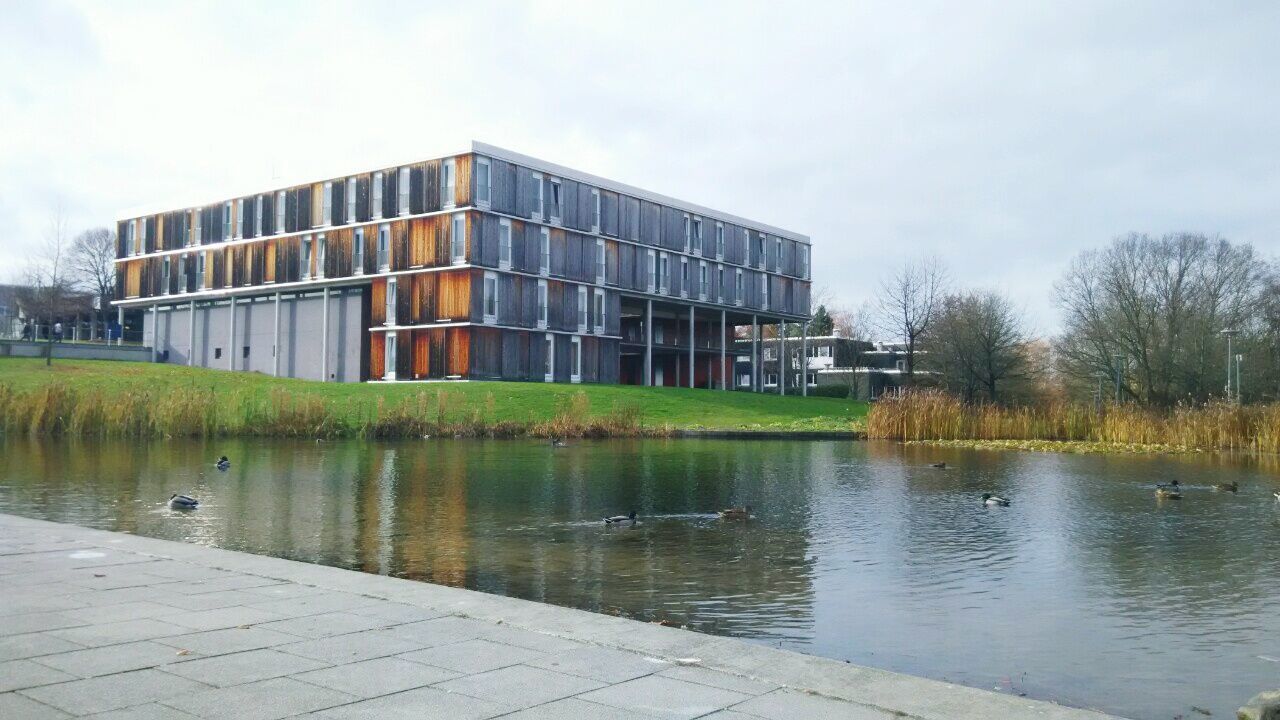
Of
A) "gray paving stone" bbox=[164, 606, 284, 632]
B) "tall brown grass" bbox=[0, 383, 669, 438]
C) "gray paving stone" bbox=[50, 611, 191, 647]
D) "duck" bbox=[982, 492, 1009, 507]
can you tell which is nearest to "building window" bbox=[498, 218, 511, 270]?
"tall brown grass" bbox=[0, 383, 669, 438]

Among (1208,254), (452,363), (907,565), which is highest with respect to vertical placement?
(1208,254)

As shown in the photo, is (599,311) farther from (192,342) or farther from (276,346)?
(192,342)

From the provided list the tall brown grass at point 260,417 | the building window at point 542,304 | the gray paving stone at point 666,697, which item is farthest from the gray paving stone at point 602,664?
the building window at point 542,304

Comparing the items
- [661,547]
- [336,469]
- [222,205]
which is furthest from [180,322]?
[661,547]

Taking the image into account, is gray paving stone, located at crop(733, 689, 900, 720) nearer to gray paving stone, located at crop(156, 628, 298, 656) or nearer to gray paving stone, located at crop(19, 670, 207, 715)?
gray paving stone, located at crop(19, 670, 207, 715)

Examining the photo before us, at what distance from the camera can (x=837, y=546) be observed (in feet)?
34.5

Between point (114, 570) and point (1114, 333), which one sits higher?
point (1114, 333)

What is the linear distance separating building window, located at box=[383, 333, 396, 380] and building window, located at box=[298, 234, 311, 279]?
24.1ft

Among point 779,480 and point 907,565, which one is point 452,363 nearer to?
point 779,480

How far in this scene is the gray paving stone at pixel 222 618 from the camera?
570cm

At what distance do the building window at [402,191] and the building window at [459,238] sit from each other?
11.1ft

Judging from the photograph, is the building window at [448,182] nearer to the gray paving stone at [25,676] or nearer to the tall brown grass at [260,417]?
the tall brown grass at [260,417]

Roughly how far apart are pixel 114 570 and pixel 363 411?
26759 millimetres

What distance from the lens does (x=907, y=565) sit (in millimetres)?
9406
